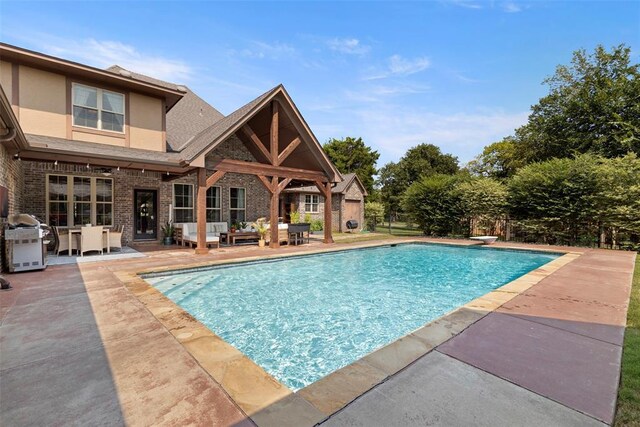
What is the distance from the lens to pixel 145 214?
39.4 feet

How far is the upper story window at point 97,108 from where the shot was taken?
9.76 meters

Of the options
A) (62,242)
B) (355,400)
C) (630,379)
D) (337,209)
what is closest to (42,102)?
(62,242)

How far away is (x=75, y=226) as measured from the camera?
33.2 ft

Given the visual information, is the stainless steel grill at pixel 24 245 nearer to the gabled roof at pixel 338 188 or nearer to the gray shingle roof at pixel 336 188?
the gabled roof at pixel 338 188

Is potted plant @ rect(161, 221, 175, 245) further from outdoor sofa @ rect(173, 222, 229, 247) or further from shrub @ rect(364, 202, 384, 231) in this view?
shrub @ rect(364, 202, 384, 231)

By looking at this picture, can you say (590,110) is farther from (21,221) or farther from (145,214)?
(21,221)

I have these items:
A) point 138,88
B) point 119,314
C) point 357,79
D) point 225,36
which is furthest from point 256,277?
point 357,79

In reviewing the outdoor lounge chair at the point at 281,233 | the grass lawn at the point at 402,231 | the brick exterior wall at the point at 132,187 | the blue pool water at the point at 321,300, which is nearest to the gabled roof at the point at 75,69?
the brick exterior wall at the point at 132,187

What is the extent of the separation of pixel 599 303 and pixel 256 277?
269 inches

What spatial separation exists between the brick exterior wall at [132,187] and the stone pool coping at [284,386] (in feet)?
21.8

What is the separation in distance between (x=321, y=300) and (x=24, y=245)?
6586 millimetres

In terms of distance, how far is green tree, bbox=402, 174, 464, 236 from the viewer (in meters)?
16.9

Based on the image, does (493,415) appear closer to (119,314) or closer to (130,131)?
(119,314)

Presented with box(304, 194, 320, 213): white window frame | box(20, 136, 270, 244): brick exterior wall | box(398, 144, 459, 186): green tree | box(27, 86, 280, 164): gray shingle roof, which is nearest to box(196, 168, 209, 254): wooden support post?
box(27, 86, 280, 164): gray shingle roof
